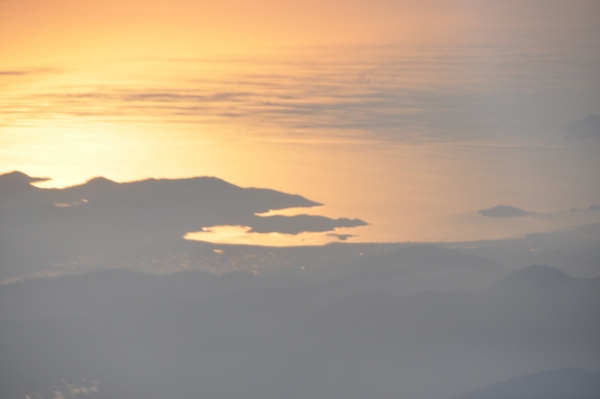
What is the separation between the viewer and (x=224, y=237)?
56.6 meters

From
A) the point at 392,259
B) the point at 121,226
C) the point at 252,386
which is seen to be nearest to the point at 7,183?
the point at 121,226

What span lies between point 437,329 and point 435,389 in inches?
239

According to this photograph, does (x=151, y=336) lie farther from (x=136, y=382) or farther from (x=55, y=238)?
(x=55, y=238)

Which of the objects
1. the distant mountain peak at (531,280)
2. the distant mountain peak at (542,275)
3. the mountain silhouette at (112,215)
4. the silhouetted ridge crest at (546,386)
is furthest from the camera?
the mountain silhouette at (112,215)

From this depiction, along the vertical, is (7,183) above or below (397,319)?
above

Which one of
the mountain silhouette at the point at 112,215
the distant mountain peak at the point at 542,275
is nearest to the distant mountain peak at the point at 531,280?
the distant mountain peak at the point at 542,275

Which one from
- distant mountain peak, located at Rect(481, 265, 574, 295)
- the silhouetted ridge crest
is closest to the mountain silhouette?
distant mountain peak, located at Rect(481, 265, 574, 295)

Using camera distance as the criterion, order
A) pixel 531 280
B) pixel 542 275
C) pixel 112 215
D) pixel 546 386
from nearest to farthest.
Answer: pixel 546 386 < pixel 542 275 < pixel 531 280 < pixel 112 215

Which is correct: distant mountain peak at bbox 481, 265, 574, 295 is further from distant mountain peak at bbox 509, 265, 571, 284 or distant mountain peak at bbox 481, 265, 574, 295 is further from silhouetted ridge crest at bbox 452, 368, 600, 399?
silhouetted ridge crest at bbox 452, 368, 600, 399

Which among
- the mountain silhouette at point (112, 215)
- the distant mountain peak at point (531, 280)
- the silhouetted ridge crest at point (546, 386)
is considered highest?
the mountain silhouette at point (112, 215)

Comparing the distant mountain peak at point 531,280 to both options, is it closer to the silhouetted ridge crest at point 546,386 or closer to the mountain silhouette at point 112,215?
the silhouetted ridge crest at point 546,386

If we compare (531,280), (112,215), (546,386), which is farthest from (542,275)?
(112,215)

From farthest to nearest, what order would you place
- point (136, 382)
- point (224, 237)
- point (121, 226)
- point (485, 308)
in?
point (224, 237) < point (121, 226) < point (485, 308) < point (136, 382)

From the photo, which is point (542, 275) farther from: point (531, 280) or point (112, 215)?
point (112, 215)
